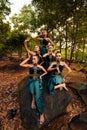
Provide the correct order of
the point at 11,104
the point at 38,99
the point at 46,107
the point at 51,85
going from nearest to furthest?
the point at 38,99
the point at 46,107
the point at 51,85
the point at 11,104

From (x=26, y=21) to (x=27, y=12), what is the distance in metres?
1.30

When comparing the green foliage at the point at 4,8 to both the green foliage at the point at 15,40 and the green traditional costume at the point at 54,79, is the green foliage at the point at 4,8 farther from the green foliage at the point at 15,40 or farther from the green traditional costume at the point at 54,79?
the green traditional costume at the point at 54,79

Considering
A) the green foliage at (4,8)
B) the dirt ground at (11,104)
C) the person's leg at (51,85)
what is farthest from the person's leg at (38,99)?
the green foliage at (4,8)

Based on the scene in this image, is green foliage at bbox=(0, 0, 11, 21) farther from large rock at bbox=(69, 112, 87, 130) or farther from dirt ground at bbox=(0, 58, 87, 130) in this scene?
large rock at bbox=(69, 112, 87, 130)

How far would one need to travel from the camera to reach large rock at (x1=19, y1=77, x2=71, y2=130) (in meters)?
11.2

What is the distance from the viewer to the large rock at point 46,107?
1120 cm

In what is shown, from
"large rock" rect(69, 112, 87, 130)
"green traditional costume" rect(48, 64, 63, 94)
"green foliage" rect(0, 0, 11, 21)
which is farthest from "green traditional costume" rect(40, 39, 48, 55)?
"green foliage" rect(0, 0, 11, 21)

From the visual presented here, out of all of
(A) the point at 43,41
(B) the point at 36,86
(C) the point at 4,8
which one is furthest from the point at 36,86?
(C) the point at 4,8

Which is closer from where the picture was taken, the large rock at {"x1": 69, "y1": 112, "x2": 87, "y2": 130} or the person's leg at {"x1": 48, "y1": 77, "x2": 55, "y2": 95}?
the person's leg at {"x1": 48, "y1": 77, "x2": 55, "y2": 95}

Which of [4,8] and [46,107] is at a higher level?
[4,8]

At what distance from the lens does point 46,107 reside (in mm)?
11367

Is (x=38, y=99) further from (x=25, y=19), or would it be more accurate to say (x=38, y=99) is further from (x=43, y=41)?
(x=25, y=19)

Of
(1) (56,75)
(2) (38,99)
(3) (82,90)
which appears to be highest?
(1) (56,75)

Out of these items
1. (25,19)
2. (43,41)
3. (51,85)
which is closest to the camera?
(51,85)
